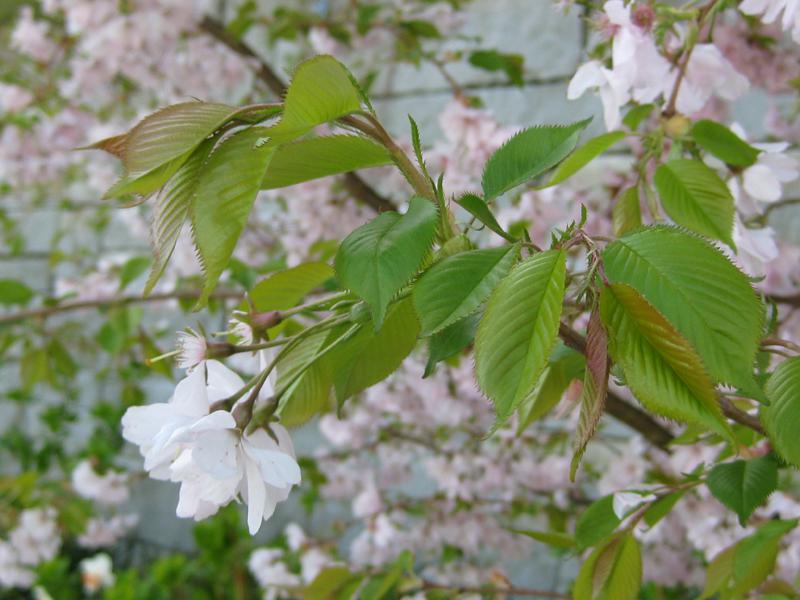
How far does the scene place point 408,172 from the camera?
0.34 metres

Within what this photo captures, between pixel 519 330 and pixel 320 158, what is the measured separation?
107 mm

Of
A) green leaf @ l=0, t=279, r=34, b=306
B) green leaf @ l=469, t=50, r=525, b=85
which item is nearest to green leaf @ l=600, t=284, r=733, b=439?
green leaf @ l=469, t=50, r=525, b=85

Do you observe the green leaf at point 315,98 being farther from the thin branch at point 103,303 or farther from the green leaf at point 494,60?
the green leaf at point 494,60

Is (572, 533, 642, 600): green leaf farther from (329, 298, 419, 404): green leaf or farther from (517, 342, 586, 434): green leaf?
(329, 298, 419, 404): green leaf

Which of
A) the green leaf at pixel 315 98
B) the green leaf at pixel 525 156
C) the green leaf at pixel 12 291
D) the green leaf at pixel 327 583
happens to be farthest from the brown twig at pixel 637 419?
the green leaf at pixel 12 291

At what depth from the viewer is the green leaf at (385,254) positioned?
11.4 inches

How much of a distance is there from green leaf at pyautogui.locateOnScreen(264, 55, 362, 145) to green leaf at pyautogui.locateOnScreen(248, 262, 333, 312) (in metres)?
0.11

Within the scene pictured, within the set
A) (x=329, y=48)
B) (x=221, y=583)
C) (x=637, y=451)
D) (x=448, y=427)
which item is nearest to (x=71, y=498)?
(x=221, y=583)

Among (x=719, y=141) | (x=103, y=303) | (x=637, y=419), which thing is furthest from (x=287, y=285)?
(x=103, y=303)

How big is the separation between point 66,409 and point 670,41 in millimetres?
2368

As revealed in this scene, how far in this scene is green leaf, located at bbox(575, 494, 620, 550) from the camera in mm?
506

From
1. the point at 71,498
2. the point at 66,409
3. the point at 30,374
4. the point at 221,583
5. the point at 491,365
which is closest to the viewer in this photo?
the point at 491,365

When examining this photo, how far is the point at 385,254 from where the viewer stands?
30 cm

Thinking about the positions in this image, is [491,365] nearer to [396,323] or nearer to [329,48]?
[396,323]
